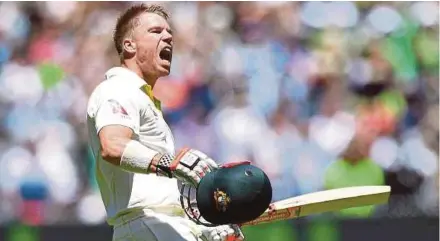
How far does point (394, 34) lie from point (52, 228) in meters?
2.94

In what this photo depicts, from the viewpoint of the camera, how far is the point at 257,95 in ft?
24.8

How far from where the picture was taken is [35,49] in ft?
25.4

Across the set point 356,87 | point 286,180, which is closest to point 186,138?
point 286,180

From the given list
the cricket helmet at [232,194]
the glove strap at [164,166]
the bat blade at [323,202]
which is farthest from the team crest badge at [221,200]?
the bat blade at [323,202]

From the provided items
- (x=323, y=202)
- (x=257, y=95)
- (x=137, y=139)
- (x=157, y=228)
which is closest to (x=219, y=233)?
(x=157, y=228)

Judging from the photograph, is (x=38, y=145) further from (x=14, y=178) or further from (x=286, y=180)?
(x=286, y=180)

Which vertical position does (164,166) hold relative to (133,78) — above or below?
below

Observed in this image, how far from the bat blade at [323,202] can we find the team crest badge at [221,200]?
1.04 m

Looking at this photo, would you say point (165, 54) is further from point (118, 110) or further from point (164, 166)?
point (164, 166)

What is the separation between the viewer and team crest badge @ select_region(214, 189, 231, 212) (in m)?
3.16

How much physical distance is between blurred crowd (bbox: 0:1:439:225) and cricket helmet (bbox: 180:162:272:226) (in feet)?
12.0

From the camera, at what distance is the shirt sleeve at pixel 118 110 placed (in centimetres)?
342

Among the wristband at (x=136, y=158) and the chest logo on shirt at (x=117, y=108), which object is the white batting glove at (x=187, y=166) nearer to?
the wristband at (x=136, y=158)

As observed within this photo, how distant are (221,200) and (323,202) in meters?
1.27
